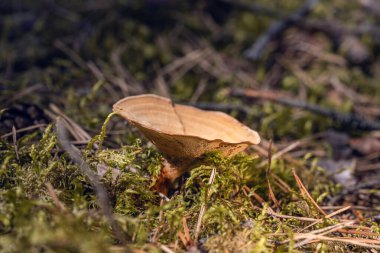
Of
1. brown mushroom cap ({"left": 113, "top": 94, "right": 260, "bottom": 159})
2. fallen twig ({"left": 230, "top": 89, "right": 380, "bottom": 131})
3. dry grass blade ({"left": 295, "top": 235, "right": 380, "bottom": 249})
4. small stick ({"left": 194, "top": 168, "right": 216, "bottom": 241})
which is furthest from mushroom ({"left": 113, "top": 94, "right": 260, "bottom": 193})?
fallen twig ({"left": 230, "top": 89, "right": 380, "bottom": 131})

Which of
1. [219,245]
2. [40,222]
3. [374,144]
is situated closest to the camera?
[40,222]

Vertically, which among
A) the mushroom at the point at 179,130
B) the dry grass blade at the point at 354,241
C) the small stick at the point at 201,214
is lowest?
the dry grass blade at the point at 354,241

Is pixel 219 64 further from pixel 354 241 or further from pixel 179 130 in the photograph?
pixel 354 241

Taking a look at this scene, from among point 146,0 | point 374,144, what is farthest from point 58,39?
point 374,144

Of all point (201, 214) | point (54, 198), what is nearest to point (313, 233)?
point (201, 214)

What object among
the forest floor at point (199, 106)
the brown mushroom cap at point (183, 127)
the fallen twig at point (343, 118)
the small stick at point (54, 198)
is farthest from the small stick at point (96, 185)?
the fallen twig at point (343, 118)

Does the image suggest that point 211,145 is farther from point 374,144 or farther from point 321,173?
point 374,144

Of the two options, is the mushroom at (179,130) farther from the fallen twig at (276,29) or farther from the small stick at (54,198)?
the fallen twig at (276,29)

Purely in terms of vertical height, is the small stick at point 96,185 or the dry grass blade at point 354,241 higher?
the small stick at point 96,185
